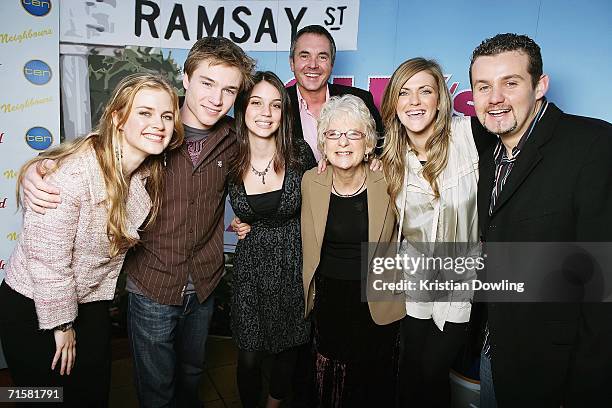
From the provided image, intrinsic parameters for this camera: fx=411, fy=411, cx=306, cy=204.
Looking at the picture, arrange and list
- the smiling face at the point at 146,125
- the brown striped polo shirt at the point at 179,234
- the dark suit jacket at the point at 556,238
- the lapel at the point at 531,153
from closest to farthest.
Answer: the dark suit jacket at the point at 556,238 < the lapel at the point at 531,153 < the smiling face at the point at 146,125 < the brown striped polo shirt at the point at 179,234

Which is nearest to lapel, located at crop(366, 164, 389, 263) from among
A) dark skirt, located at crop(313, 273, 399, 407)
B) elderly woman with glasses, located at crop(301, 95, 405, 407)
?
elderly woman with glasses, located at crop(301, 95, 405, 407)

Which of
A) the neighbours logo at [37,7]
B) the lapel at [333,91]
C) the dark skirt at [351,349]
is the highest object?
the neighbours logo at [37,7]

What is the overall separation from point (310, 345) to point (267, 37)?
222 centimetres

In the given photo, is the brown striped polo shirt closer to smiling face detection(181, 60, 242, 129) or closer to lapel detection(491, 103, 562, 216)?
smiling face detection(181, 60, 242, 129)

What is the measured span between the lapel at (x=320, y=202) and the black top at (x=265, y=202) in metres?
0.18

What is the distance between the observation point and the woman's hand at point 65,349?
1.49m

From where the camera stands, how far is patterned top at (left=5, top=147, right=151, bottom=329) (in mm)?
1398

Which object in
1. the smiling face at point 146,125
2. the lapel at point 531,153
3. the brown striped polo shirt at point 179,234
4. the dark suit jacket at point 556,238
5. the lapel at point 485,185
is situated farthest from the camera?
the brown striped polo shirt at point 179,234

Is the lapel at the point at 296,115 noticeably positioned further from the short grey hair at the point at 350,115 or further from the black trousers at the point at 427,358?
the black trousers at the point at 427,358

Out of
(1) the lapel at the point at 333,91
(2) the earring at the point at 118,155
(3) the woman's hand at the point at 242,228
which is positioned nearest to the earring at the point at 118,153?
(2) the earring at the point at 118,155

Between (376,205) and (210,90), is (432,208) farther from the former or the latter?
(210,90)

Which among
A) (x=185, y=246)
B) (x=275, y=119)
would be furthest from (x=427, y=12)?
(x=185, y=246)

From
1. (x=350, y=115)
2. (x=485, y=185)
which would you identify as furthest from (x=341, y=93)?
(x=485, y=185)

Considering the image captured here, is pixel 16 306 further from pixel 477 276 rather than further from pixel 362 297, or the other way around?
pixel 477 276
